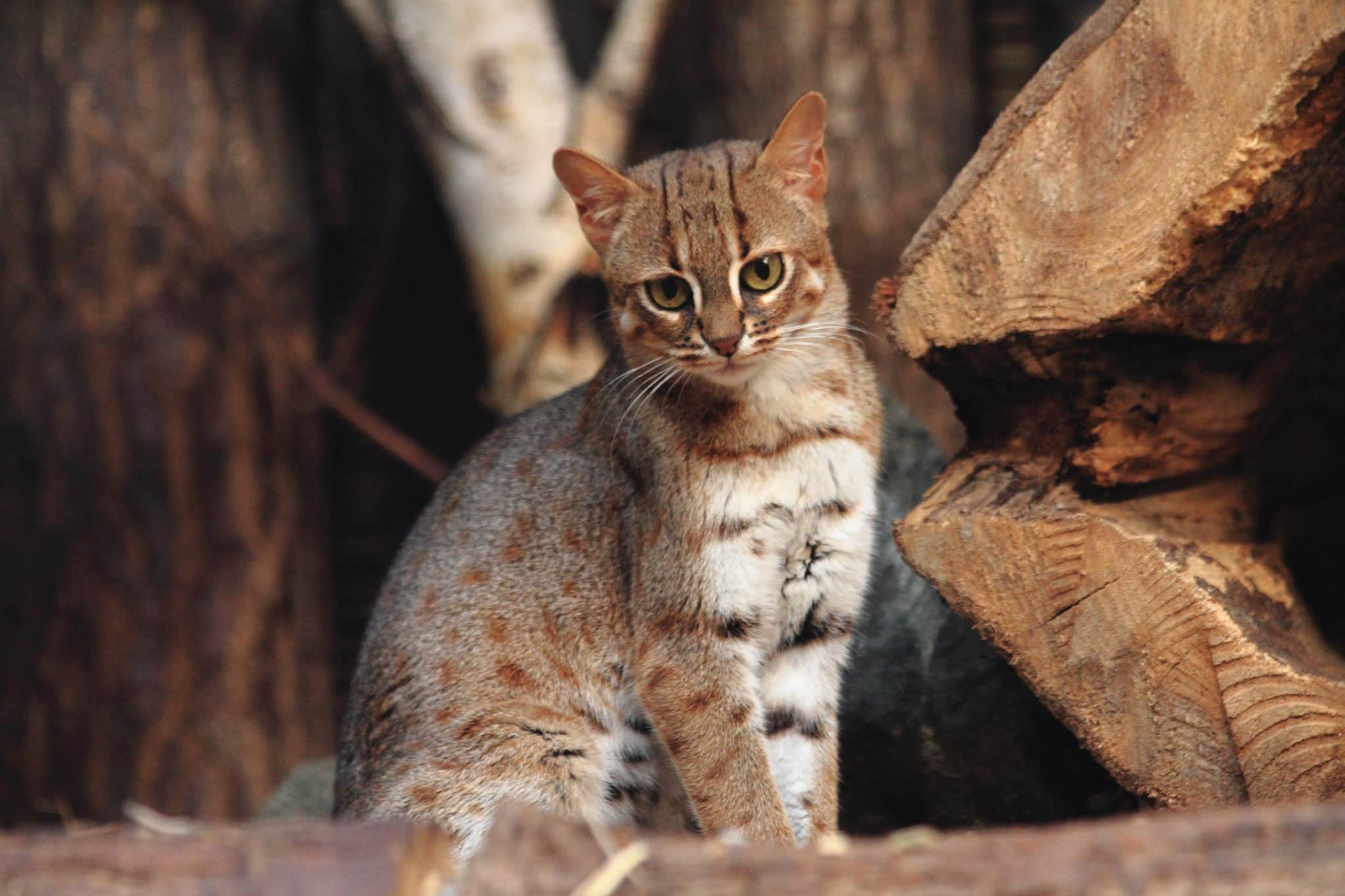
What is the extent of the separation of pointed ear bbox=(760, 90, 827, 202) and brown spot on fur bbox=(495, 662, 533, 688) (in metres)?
1.41

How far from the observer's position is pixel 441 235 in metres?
6.21

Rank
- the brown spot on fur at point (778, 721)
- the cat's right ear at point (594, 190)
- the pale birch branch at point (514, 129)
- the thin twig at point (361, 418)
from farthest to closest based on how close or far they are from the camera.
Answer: the thin twig at point (361, 418), the pale birch branch at point (514, 129), the brown spot on fur at point (778, 721), the cat's right ear at point (594, 190)

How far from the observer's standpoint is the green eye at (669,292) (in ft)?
11.3

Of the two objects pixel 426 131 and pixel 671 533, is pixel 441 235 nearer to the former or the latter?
pixel 426 131

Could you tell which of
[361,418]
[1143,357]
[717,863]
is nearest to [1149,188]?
[1143,357]

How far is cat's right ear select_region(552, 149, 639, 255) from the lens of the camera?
3.55 meters

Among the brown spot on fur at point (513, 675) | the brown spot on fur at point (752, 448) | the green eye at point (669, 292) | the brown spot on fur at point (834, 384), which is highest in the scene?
the green eye at point (669, 292)

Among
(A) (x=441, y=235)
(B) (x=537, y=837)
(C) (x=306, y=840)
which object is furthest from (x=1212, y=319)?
(A) (x=441, y=235)

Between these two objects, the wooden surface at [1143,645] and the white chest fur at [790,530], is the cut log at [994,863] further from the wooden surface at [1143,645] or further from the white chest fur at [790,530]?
the white chest fur at [790,530]

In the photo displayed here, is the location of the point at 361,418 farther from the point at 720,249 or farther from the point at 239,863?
the point at 239,863

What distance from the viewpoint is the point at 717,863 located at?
1.96 meters

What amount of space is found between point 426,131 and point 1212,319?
10.6 feet

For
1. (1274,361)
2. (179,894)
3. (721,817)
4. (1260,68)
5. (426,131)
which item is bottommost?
(721,817)

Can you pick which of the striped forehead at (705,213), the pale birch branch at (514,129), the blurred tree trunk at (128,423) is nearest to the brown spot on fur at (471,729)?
the striped forehead at (705,213)
